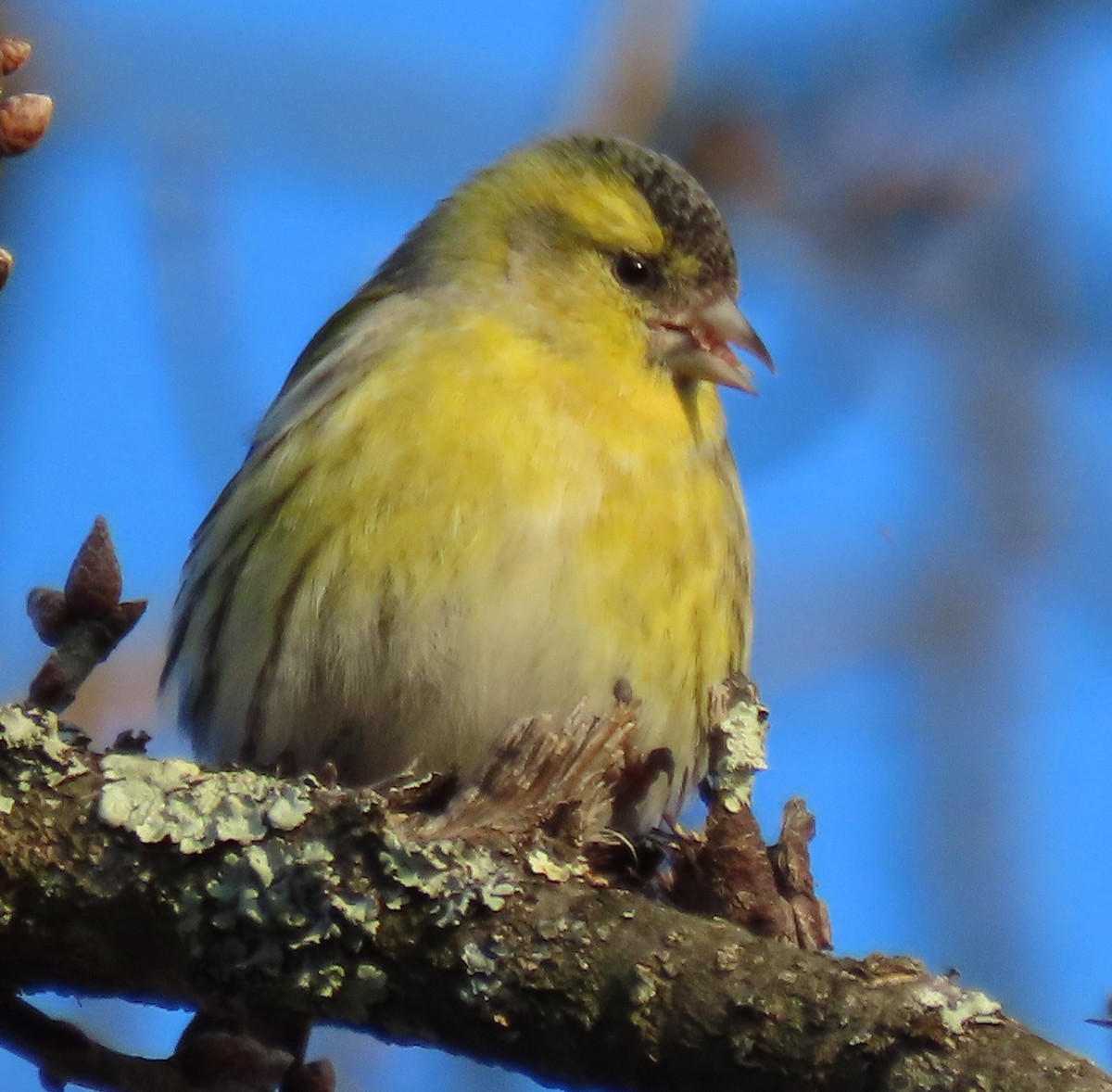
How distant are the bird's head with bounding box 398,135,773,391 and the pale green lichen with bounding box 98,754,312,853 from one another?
1653 mm

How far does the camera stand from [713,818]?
6.82ft

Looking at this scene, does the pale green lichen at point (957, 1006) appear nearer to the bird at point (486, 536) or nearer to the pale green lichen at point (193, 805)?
the pale green lichen at point (193, 805)

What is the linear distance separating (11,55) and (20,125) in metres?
0.07

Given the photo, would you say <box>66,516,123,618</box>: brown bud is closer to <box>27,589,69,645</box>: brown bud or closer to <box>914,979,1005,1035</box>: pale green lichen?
<box>27,589,69,645</box>: brown bud

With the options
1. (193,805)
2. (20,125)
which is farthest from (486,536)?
(20,125)

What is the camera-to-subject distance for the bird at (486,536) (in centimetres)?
299

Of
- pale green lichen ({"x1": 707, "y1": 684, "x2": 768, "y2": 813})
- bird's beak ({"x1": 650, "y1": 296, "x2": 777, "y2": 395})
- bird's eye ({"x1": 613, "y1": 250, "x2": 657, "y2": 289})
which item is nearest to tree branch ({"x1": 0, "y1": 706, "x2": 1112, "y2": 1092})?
pale green lichen ({"x1": 707, "y1": 684, "x2": 768, "y2": 813})

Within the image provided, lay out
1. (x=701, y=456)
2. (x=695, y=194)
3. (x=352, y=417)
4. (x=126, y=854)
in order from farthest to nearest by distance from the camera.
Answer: (x=695, y=194), (x=701, y=456), (x=352, y=417), (x=126, y=854)

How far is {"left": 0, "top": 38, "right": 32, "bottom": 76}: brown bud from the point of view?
178 cm

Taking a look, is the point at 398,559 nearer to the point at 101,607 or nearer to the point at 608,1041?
the point at 101,607

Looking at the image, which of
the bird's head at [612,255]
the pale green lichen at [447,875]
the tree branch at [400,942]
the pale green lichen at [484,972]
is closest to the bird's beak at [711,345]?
the bird's head at [612,255]

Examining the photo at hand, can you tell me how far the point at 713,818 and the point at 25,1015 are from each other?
82 centimetres

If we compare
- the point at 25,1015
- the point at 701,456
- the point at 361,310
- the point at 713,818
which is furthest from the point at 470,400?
the point at 25,1015

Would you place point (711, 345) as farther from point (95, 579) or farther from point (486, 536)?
point (95, 579)
